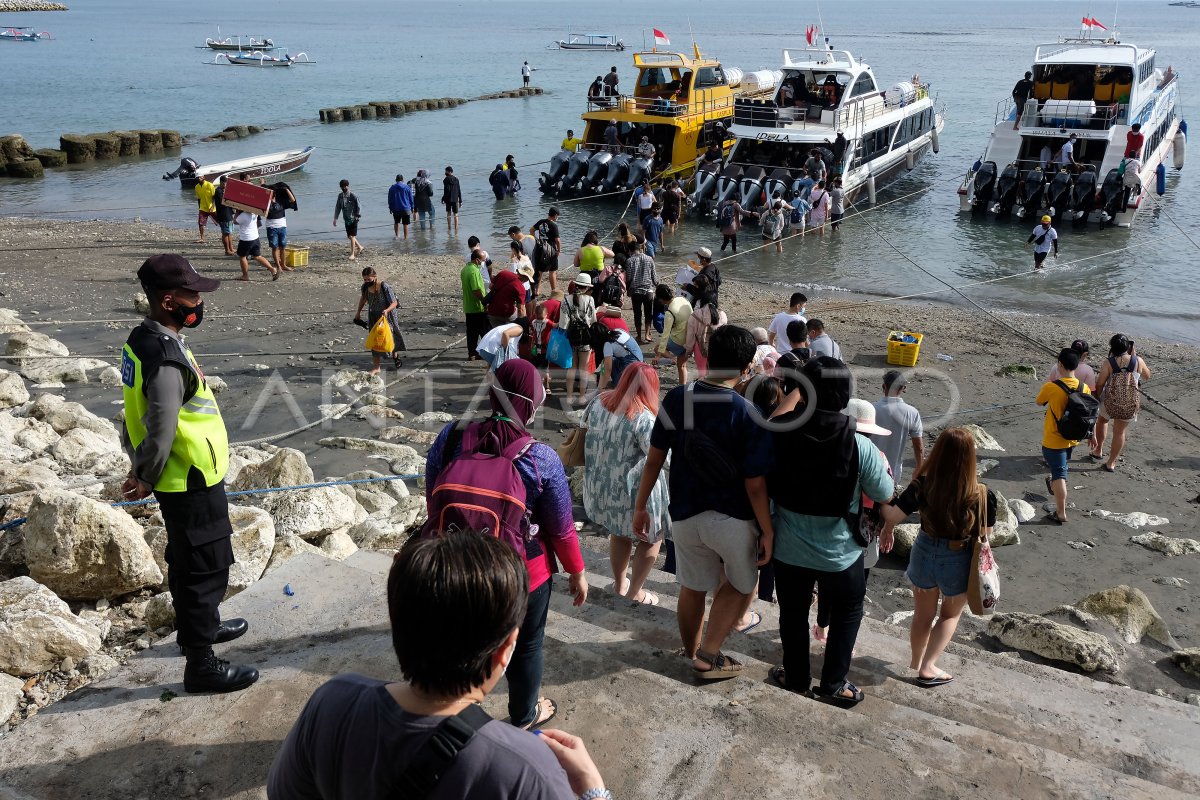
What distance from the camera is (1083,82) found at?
22422 mm

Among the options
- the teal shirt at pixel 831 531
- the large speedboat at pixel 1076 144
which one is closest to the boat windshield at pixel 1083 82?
the large speedboat at pixel 1076 144

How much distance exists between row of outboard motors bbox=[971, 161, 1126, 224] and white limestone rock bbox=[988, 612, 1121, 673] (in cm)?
1842

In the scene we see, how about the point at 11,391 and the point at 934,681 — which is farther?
the point at 11,391

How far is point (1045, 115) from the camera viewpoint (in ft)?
71.4

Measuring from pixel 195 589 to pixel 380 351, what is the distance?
6680 mm

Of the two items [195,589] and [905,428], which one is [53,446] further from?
[905,428]

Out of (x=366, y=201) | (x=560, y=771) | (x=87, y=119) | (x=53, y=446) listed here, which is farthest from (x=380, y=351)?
(x=87, y=119)

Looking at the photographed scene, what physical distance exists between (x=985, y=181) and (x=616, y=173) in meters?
8.58

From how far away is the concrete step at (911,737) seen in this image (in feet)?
9.62

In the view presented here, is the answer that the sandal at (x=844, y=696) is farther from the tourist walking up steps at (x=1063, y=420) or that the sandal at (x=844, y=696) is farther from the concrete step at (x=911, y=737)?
the tourist walking up steps at (x=1063, y=420)

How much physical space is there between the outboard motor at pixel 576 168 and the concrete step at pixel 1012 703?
2004 cm

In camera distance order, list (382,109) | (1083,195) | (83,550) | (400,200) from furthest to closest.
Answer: (382,109) < (1083,195) < (400,200) < (83,550)

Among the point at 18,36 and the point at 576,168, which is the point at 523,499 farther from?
the point at 18,36

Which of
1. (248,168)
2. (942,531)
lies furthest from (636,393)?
(248,168)
